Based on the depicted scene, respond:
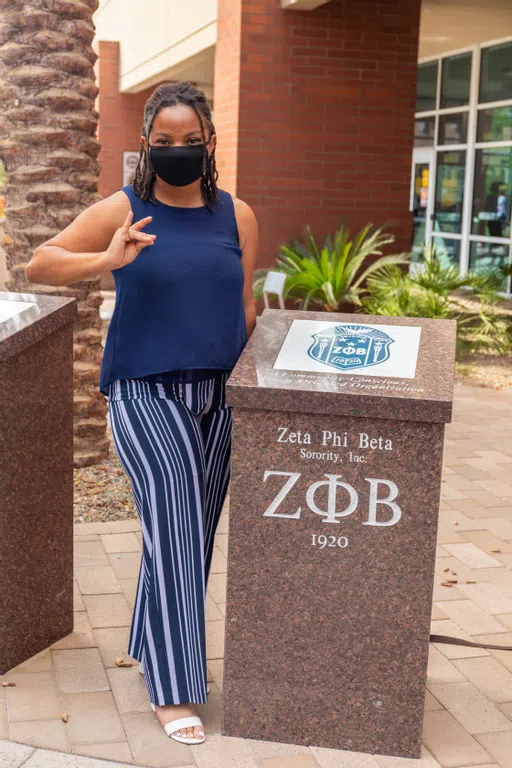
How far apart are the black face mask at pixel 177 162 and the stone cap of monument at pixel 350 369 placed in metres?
0.55

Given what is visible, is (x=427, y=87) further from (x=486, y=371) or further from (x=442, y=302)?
(x=486, y=371)

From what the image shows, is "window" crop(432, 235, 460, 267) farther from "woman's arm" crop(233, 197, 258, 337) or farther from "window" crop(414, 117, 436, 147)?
"woman's arm" crop(233, 197, 258, 337)

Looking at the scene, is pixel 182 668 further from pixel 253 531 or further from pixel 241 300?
pixel 241 300

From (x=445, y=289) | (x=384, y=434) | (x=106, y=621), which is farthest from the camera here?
(x=445, y=289)

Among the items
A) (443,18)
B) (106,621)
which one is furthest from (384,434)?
(443,18)

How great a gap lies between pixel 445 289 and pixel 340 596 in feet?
25.2

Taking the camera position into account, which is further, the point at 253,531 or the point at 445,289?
the point at 445,289

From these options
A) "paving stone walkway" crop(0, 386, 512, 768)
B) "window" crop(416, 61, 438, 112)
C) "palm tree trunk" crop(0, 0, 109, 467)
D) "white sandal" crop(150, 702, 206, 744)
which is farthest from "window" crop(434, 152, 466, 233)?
"white sandal" crop(150, 702, 206, 744)

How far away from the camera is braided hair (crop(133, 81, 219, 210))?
10.3 feet

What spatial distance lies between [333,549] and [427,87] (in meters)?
16.1

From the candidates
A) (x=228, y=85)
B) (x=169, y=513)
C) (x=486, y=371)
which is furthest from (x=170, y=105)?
(x=228, y=85)

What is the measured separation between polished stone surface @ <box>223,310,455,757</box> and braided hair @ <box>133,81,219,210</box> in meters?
0.59

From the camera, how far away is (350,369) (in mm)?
2967

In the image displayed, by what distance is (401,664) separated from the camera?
299cm
